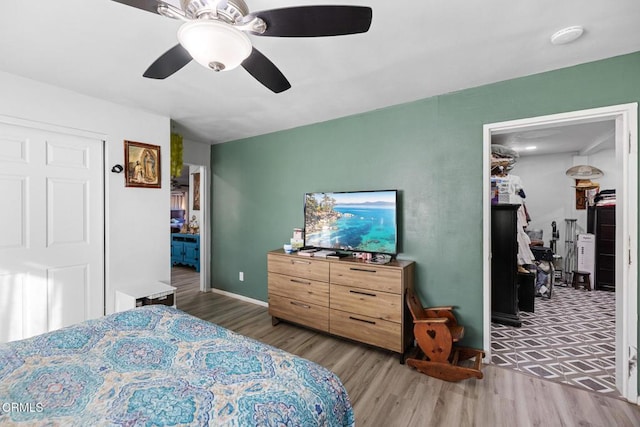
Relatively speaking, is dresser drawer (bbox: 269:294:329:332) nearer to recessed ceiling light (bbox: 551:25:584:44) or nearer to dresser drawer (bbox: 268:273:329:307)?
dresser drawer (bbox: 268:273:329:307)

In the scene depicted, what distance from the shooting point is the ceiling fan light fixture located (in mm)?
1135

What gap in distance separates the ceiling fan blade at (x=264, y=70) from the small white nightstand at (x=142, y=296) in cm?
236

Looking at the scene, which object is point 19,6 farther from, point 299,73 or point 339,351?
point 339,351

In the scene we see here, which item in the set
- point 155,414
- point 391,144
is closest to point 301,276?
point 391,144

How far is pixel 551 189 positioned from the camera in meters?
5.36

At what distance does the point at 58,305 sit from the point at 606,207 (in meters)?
7.47

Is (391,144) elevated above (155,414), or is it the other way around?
(391,144)

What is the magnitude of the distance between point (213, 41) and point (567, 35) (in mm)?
2068

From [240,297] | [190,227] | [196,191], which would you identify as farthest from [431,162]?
[190,227]

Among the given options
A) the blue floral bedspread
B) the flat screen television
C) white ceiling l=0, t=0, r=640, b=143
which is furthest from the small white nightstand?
white ceiling l=0, t=0, r=640, b=143

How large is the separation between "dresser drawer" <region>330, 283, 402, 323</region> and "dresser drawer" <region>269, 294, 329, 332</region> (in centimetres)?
20

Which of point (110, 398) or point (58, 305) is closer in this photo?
point (110, 398)

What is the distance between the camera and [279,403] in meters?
0.99

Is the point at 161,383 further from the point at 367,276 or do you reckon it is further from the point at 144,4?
the point at 367,276
